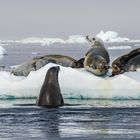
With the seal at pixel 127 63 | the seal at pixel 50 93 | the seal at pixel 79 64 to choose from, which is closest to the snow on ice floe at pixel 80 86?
the seal at pixel 50 93

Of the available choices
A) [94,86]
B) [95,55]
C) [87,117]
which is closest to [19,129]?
[87,117]

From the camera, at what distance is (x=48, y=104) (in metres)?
11.5

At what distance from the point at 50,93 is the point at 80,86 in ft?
3.44

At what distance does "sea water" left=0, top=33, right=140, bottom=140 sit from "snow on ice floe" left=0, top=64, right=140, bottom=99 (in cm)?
8

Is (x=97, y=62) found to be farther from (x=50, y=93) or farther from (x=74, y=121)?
(x=74, y=121)

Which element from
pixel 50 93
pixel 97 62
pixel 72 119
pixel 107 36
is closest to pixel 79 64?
pixel 97 62

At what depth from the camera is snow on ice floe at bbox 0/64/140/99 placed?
12.3m

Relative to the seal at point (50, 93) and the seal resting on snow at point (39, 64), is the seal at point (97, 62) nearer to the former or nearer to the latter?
the seal resting on snow at point (39, 64)

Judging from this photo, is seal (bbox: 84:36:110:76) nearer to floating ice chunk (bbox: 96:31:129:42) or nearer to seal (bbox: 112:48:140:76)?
seal (bbox: 112:48:140:76)

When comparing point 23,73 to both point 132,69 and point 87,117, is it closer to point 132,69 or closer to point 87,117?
point 132,69

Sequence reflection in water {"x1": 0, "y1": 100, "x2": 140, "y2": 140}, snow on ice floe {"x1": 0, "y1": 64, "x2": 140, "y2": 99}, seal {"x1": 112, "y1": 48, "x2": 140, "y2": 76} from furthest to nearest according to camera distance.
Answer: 1. seal {"x1": 112, "y1": 48, "x2": 140, "y2": 76}
2. snow on ice floe {"x1": 0, "y1": 64, "x2": 140, "y2": 99}
3. reflection in water {"x1": 0, "y1": 100, "x2": 140, "y2": 140}

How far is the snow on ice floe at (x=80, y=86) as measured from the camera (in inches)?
485

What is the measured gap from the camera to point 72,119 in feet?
31.5

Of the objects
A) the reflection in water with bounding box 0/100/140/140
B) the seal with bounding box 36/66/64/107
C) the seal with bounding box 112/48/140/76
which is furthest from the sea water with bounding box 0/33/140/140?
the seal with bounding box 112/48/140/76
